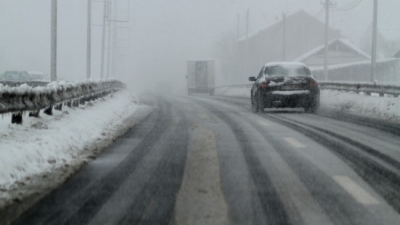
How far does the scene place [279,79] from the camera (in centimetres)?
1878

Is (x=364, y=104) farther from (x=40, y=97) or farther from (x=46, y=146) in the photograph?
(x=46, y=146)

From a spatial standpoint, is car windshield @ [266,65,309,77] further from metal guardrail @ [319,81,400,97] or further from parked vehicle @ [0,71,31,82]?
parked vehicle @ [0,71,31,82]

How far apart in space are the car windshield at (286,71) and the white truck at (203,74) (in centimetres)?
3202

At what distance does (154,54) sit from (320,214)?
132 m

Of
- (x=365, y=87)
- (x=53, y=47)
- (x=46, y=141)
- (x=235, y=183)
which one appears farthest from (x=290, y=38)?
(x=235, y=183)

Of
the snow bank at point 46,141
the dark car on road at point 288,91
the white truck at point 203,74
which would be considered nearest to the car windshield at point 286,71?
the dark car on road at point 288,91

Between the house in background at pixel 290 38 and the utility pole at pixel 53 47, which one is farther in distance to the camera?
the house in background at pixel 290 38

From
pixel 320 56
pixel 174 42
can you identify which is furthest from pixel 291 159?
pixel 174 42

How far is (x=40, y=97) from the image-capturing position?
482 inches

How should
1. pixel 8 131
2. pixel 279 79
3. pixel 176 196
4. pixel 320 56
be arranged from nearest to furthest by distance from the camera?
pixel 176 196 < pixel 8 131 < pixel 279 79 < pixel 320 56

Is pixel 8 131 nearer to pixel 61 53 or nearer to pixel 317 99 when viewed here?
pixel 317 99

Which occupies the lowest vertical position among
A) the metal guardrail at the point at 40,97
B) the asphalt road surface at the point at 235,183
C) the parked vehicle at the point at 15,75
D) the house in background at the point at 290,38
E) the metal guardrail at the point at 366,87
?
the asphalt road surface at the point at 235,183

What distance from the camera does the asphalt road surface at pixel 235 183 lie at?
5367mm

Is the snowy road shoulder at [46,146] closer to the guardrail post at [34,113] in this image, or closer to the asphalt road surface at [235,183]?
the guardrail post at [34,113]
